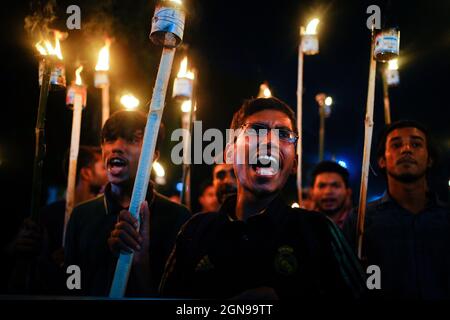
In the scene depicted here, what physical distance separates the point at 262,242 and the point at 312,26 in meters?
3.47

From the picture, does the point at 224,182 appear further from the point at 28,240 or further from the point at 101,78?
the point at 28,240

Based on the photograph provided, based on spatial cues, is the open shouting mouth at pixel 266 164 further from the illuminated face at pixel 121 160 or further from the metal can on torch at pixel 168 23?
the illuminated face at pixel 121 160

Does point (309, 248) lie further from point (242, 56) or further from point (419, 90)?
point (419, 90)

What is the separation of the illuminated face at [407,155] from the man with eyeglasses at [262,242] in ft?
5.36

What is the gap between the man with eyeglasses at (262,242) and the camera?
6.70 feet

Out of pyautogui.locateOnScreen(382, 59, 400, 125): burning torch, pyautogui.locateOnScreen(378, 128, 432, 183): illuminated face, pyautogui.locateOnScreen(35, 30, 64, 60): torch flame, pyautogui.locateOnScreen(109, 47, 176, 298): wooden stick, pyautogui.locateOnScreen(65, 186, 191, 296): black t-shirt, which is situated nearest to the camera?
pyautogui.locateOnScreen(109, 47, 176, 298): wooden stick

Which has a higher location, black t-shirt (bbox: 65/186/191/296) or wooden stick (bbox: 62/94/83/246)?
wooden stick (bbox: 62/94/83/246)

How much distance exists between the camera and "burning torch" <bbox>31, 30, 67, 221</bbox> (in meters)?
2.48

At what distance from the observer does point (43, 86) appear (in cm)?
248

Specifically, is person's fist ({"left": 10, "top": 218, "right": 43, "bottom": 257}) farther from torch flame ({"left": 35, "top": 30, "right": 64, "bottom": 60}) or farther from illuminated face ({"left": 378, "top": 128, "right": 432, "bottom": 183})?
illuminated face ({"left": 378, "top": 128, "right": 432, "bottom": 183})

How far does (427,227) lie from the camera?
133 inches

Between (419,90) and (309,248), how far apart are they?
958 cm

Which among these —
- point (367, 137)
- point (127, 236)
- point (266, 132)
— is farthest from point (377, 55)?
point (127, 236)

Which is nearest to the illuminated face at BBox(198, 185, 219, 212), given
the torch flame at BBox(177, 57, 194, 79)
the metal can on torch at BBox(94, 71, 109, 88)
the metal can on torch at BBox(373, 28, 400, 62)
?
the torch flame at BBox(177, 57, 194, 79)
